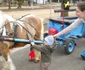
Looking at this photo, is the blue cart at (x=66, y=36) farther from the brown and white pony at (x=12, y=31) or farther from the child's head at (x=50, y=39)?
the child's head at (x=50, y=39)

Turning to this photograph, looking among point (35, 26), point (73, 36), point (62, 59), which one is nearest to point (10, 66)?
point (35, 26)

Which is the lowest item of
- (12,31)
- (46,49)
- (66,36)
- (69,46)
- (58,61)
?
(58,61)

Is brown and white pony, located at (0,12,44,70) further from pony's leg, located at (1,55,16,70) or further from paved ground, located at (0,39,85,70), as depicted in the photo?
paved ground, located at (0,39,85,70)

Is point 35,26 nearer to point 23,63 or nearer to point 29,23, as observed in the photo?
point 29,23

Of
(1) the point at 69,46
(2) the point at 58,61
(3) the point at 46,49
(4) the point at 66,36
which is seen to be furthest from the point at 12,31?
(4) the point at 66,36

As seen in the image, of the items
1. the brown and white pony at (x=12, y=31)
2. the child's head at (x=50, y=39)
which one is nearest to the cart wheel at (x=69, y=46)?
the brown and white pony at (x=12, y=31)

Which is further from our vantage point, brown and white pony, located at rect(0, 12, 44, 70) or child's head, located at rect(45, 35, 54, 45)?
brown and white pony, located at rect(0, 12, 44, 70)

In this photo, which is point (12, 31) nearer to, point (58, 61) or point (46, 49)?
point (46, 49)

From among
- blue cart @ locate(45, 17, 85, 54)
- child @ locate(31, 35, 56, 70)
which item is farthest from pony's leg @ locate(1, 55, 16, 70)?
blue cart @ locate(45, 17, 85, 54)

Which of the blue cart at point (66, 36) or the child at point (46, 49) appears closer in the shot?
the child at point (46, 49)

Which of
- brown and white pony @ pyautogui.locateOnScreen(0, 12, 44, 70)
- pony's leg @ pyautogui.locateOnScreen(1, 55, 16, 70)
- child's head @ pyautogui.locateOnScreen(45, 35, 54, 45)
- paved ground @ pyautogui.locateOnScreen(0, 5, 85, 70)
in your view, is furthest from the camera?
paved ground @ pyautogui.locateOnScreen(0, 5, 85, 70)

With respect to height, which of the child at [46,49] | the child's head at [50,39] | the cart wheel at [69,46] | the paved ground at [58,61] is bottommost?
the paved ground at [58,61]

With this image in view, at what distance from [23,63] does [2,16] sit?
1.71m

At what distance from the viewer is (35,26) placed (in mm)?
5984
